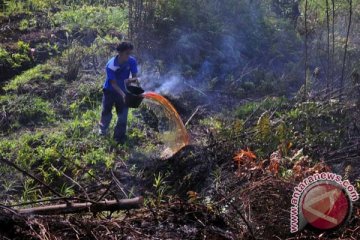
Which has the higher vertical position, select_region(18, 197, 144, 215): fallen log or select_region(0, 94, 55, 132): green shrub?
select_region(18, 197, 144, 215): fallen log

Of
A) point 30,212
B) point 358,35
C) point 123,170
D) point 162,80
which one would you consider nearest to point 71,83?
point 162,80

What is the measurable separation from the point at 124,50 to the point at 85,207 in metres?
3.01

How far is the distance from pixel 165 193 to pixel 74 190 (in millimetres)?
1005

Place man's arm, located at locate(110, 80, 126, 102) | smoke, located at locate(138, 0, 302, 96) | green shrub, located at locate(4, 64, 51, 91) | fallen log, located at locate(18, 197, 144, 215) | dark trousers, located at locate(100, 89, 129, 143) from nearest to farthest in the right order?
1. fallen log, located at locate(18, 197, 144, 215)
2. man's arm, located at locate(110, 80, 126, 102)
3. dark trousers, located at locate(100, 89, 129, 143)
4. green shrub, located at locate(4, 64, 51, 91)
5. smoke, located at locate(138, 0, 302, 96)

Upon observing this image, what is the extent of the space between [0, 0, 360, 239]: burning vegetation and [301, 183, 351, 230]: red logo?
0.08m

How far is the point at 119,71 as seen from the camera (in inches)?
239

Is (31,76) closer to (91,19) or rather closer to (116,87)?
(116,87)

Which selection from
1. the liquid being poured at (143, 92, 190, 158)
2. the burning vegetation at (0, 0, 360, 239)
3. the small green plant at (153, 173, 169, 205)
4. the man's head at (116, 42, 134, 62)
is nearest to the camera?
the burning vegetation at (0, 0, 360, 239)

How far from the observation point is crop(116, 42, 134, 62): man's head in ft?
19.0

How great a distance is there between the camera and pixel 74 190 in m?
4.92

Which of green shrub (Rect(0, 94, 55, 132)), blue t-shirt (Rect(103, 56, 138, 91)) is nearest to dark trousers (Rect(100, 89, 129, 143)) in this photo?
blue t-shirt (Rect(103, 56, 138, 91))

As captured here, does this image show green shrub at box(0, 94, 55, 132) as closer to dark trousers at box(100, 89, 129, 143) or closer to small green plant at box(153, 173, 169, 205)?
dark trousers at box(100, 89, 129, 143)

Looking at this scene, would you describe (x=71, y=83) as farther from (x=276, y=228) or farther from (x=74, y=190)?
(x=276, y=228)

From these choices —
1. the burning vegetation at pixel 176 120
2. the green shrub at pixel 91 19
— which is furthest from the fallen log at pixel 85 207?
the green shrub at pixel 91 19
